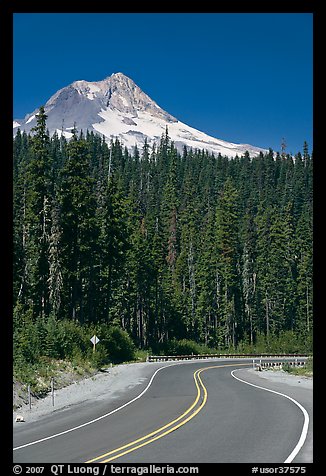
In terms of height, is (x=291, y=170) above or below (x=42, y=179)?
above

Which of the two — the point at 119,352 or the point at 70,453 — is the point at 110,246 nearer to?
the point at 119,352

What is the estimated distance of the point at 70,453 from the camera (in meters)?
12.4

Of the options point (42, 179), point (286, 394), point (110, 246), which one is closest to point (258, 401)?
point (286, 394)

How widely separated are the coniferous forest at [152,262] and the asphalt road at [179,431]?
34.2 ft

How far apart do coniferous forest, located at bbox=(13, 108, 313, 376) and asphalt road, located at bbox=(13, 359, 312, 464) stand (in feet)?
34.2

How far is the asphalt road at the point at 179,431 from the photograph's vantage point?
11859 millimetres

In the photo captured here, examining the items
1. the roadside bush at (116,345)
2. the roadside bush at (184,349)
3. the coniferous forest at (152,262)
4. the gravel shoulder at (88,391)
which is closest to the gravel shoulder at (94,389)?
the gravel shoulder at (88,391)

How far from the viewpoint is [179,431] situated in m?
14.9

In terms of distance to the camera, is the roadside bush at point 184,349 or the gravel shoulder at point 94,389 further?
the roadside bush at point 184,349

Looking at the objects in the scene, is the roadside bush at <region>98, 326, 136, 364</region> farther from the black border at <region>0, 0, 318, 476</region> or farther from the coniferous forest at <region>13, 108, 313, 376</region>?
the black border at <region>0, 0, 318, 476</region>
